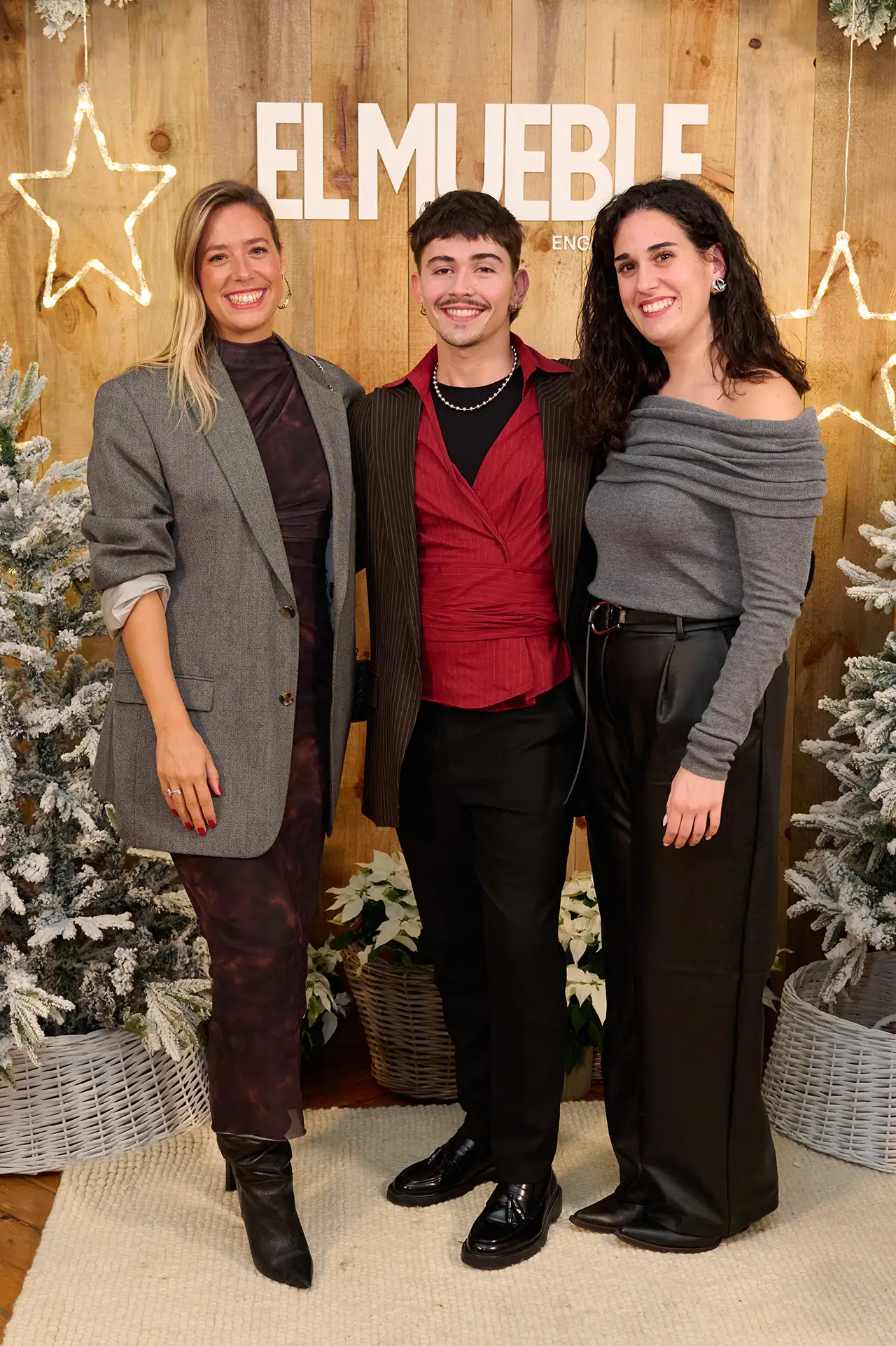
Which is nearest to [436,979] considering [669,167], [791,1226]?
[791,1226]

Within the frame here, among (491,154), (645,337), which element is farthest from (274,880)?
(491,154)

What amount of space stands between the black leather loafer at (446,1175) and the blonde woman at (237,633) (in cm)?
27

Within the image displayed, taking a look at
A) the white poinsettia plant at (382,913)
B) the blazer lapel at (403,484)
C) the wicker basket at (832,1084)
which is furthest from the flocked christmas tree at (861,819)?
the blazer lapel at (403,484)

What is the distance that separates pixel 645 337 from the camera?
2051 mm

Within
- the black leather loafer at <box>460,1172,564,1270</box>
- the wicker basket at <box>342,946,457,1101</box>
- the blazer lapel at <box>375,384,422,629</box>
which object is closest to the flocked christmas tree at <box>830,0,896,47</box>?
the blazer lapel at <box>375,384,422,629</box>

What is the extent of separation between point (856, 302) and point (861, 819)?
1.18m

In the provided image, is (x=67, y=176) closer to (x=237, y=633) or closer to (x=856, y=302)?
(x=237, y=633)

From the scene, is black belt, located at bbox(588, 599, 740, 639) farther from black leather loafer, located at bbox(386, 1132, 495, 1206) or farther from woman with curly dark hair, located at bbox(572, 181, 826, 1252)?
black leather loafer, located at bbox(386, 1132, 495, 1206)

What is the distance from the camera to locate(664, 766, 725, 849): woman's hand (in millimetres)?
1906

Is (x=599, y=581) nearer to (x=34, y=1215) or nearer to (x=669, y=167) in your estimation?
(x=669, y=167)

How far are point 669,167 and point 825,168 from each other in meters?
0.35

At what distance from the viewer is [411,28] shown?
270 cm

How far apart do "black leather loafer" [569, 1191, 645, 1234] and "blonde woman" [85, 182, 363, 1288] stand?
0.48 meters

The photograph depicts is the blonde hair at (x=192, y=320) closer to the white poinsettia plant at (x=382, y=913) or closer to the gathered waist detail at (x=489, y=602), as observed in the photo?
the gathered waist detail at (x=489, y=602)
